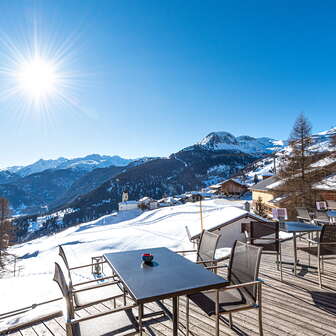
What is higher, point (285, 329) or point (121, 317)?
point (121, 317)

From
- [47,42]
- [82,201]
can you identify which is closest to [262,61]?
[47,42]

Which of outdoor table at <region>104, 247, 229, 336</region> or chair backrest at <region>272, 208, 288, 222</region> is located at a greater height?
chair backrest at <region>272, 208, 288, 222</region>

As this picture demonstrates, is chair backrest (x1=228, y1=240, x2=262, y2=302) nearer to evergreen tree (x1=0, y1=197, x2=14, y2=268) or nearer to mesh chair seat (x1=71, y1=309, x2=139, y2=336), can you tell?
mesh chair seat (x1=71, y1=309, x2=139, y2=336)

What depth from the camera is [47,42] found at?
43.4 ft

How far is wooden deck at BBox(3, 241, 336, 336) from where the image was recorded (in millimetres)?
2231

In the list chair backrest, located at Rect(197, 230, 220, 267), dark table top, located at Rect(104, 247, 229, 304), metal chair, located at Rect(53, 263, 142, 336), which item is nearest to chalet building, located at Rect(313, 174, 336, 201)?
chair backrest, located at Rect(197, 230, 220, 267)

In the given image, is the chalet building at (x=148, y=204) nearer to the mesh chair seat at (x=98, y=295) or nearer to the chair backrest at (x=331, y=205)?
the chair backrest at (x=331, y=205)

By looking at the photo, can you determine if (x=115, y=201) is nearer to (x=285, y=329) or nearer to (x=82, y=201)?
(x=82, y=201)

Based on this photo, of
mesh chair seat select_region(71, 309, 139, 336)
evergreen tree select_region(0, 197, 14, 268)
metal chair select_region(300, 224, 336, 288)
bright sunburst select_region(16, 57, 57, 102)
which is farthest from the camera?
evergreen tree select_region(0, 197, 14, 268)

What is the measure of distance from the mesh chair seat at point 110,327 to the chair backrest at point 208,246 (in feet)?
3.91

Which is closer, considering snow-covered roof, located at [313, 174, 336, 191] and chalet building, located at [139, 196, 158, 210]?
snow-covered roof, located at [313, 174, 336, 191]

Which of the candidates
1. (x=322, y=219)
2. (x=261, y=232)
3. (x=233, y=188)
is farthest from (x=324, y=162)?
(x=233, y=188)

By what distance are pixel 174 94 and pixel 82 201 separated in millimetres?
113935

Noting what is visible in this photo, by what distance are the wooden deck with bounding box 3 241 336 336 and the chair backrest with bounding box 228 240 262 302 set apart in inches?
25.0
